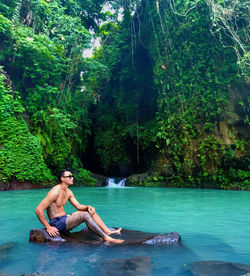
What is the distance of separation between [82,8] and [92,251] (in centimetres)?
1855

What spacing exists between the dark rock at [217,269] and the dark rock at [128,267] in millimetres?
448

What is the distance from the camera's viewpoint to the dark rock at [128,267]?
2513mm

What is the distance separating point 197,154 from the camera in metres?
14.0

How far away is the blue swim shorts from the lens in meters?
3.72

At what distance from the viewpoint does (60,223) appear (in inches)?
147

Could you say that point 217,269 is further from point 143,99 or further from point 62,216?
point 143,99

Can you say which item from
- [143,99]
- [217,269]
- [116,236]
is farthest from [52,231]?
[143,99]

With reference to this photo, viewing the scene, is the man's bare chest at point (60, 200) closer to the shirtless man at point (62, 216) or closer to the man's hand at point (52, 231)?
the shirtless man at point (62, 216)

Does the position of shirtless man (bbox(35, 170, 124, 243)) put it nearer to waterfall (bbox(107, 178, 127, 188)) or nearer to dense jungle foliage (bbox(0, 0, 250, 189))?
dense jungle foliage (bbox(0, 0, 250, 189))

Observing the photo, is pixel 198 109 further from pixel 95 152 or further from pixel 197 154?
pixel 95 152

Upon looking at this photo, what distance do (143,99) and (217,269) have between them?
52.8 ft

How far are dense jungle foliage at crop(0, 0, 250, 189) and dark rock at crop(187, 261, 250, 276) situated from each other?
1015 cm

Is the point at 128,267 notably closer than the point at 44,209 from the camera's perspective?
Yes

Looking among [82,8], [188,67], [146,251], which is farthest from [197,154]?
[82,8]
